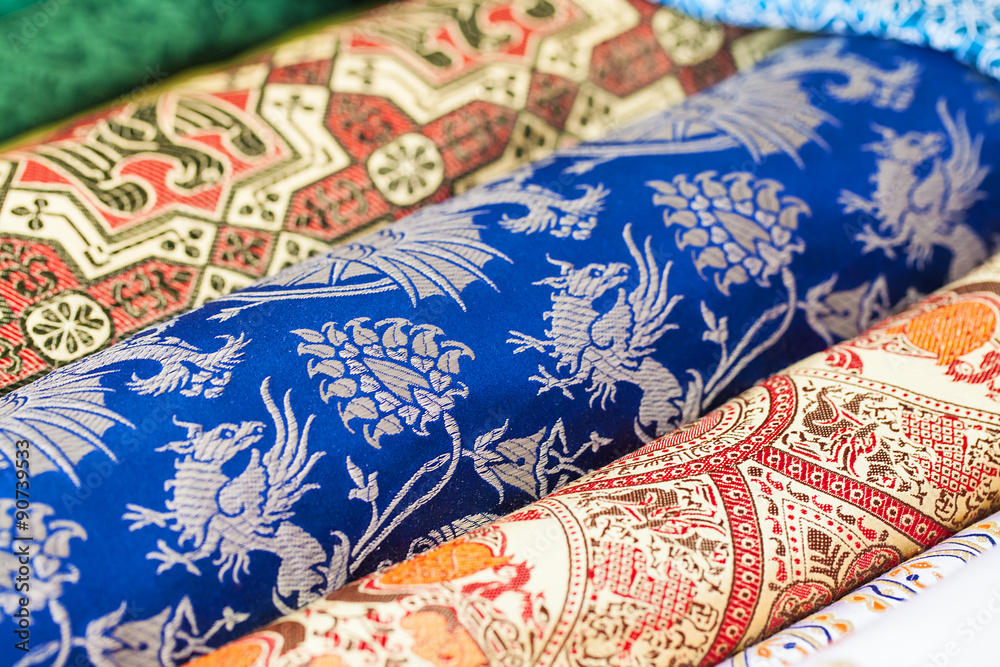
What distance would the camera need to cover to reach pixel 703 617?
1.55 feet

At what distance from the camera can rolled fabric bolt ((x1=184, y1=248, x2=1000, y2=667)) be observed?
0.45m

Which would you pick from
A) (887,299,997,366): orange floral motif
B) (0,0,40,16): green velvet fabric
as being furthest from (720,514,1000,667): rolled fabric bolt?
(0,0,40,16): green velvet fabric

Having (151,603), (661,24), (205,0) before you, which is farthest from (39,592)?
(661,24)

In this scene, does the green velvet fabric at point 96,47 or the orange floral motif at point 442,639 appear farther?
the green velvet fabric at point 96,47

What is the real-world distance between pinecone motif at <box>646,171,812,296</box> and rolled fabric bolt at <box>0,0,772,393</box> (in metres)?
0.22

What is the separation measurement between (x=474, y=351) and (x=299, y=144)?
321 millimetres

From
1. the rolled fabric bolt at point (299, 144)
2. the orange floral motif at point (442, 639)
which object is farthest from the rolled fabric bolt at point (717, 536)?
the rolled fabric bolt at point (299, 144)

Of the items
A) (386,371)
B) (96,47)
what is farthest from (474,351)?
(96,47)

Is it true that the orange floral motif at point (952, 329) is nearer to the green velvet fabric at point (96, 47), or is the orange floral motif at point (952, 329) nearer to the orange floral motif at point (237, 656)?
the orange floral motif at point (237, 656)

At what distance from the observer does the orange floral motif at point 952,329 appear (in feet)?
1.94

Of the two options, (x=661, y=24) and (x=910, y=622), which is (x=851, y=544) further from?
(x=661, y=24)

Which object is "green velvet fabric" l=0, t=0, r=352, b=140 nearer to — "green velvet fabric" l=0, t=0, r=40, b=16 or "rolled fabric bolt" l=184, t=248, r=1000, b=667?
"green velvet fabric" l=0, t=0, r=40, b=16

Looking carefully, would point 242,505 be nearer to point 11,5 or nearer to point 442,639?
point 442,639

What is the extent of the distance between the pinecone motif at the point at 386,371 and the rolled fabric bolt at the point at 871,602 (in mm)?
260
